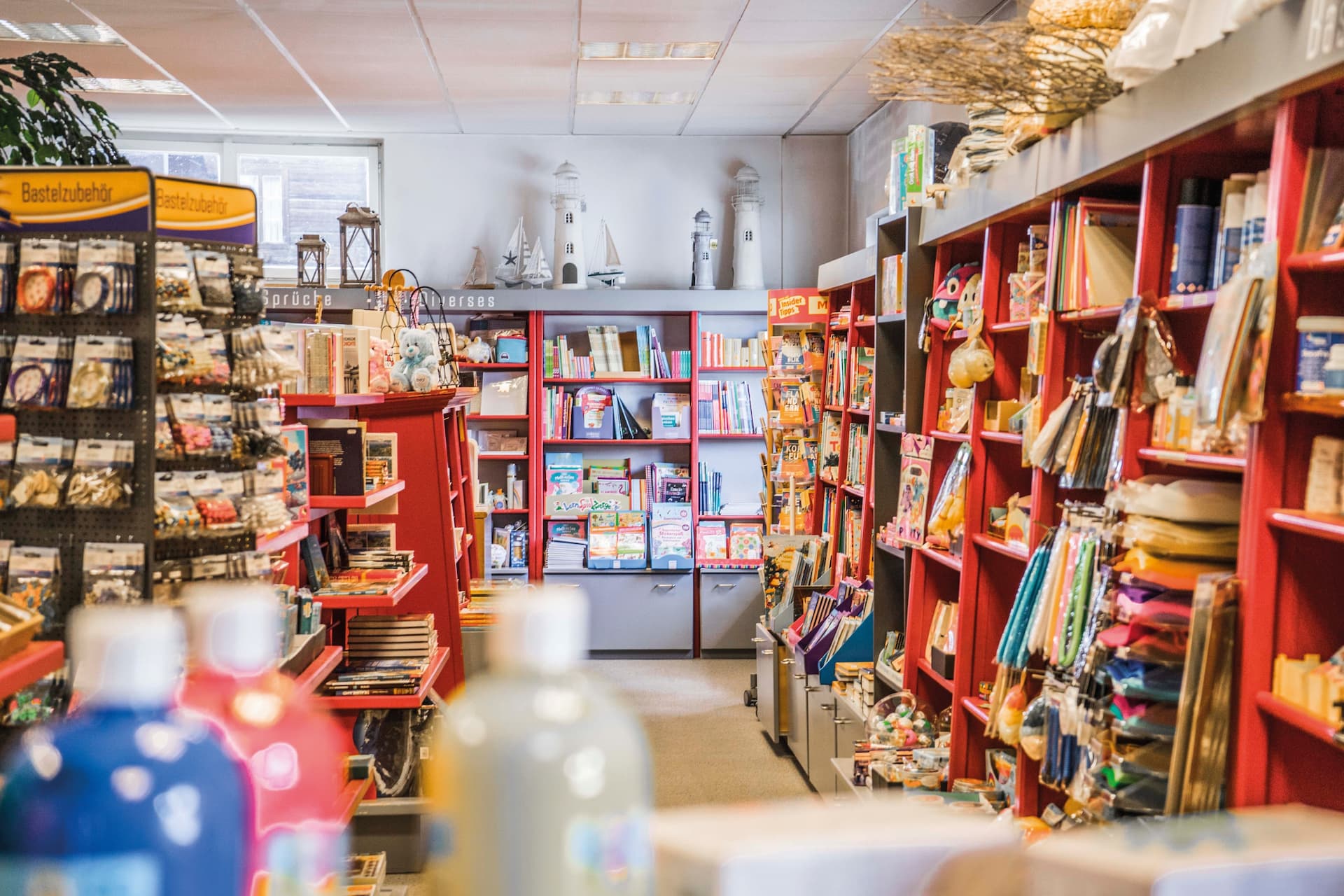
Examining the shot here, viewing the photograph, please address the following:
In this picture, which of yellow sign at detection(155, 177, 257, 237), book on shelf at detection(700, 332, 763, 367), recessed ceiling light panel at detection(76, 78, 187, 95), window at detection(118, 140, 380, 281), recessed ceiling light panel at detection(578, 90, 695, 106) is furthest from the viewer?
window at detection(118, 140, 380, 281)

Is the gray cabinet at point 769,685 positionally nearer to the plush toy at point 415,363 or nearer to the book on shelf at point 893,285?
the book on shelf at point 893,285

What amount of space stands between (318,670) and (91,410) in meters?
1.20

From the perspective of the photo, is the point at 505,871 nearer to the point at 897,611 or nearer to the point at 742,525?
the point at 897,611

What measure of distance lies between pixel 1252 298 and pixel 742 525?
5.84 meters

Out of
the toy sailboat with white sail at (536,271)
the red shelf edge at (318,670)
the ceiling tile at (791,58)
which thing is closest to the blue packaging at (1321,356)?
the red shelf edge at (318,670)

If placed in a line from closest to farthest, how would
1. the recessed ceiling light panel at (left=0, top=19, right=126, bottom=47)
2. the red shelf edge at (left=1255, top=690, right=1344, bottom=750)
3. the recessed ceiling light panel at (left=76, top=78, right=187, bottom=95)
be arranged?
the red shelf edge at (left=1255, top=690, right=1344, bottom=750) < the recessed ceiling light panel at (left=0, top=19, right=126, bottom=47) < the recessed ceiling light panel at (left=76, top=78, right=187, bottom=95)

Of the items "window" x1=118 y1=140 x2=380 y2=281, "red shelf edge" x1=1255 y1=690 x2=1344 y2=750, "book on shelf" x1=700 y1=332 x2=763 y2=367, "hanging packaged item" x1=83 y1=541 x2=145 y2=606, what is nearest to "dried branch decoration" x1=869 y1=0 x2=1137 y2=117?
"red shelf edge" x1=1255 y1=690 x2=1344 y2=750

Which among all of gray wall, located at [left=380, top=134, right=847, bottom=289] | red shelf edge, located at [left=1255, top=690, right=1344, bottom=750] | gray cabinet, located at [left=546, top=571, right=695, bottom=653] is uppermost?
gray wall, located at [left=380, top=134, right=847, bottom=289]

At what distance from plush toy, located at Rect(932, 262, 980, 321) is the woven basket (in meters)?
1.11

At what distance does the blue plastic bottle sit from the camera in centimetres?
63

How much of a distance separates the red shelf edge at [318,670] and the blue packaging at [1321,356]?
2.48 meters

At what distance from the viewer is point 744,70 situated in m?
5.95

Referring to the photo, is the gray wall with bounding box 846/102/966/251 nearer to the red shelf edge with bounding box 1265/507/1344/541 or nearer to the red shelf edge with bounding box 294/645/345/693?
the red shelf edge with bounding box 294/645/345/693

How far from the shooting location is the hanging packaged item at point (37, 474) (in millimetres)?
2295
